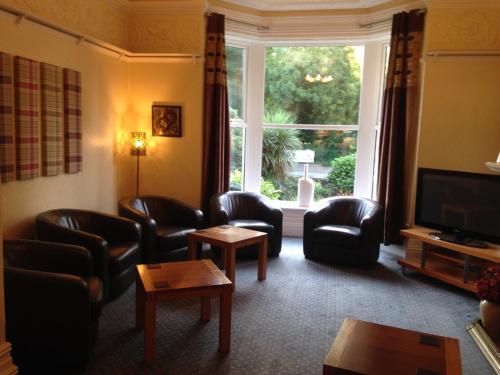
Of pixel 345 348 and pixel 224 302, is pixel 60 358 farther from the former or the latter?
pixel 345 348

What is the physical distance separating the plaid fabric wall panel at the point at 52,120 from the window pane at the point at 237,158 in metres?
2.44

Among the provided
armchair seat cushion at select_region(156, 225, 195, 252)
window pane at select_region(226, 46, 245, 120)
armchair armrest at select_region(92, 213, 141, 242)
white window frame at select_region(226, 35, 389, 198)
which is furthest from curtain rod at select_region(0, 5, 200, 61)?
armchair seat cushion at select_region(156, 225, 195, 252)

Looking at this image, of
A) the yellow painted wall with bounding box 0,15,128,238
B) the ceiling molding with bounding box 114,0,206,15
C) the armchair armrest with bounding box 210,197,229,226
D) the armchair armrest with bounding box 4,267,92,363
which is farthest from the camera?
the ceiling molding with bounding box 114,0,206,15

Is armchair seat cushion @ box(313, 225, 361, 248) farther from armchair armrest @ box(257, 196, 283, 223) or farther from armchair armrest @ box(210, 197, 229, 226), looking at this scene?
armchair armrest @ box(210, 197, 229, 226)

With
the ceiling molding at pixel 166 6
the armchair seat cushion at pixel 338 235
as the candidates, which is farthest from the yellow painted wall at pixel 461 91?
the ceiling molding at pixel 166 6

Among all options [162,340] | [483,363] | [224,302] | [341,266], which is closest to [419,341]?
[483,363]

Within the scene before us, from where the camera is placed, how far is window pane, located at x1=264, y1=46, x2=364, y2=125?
224 inches

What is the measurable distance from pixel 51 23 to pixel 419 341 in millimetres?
3582

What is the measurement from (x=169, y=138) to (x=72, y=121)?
1.41 meters

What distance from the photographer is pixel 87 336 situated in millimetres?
2498

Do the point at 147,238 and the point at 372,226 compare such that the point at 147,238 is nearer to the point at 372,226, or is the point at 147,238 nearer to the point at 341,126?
the point at 372,226

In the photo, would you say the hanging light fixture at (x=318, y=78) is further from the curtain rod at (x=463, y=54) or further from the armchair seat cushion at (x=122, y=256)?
the armchair seat cushion at (x=122, y=256)

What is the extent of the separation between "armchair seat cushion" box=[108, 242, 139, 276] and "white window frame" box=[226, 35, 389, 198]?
2499 mm

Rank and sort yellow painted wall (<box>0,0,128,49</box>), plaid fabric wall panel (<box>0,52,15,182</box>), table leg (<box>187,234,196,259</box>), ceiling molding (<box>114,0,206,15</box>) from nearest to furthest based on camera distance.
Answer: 1. plaid fabric wall panel (<box>0,52,15,182</box>)
2. yellow painted wall (<box>0,0,128,49</box>)
3. table leg (<box>187,234,196,259</box>)
4. ceiling molding (<box>114,0,206,15</box>)
